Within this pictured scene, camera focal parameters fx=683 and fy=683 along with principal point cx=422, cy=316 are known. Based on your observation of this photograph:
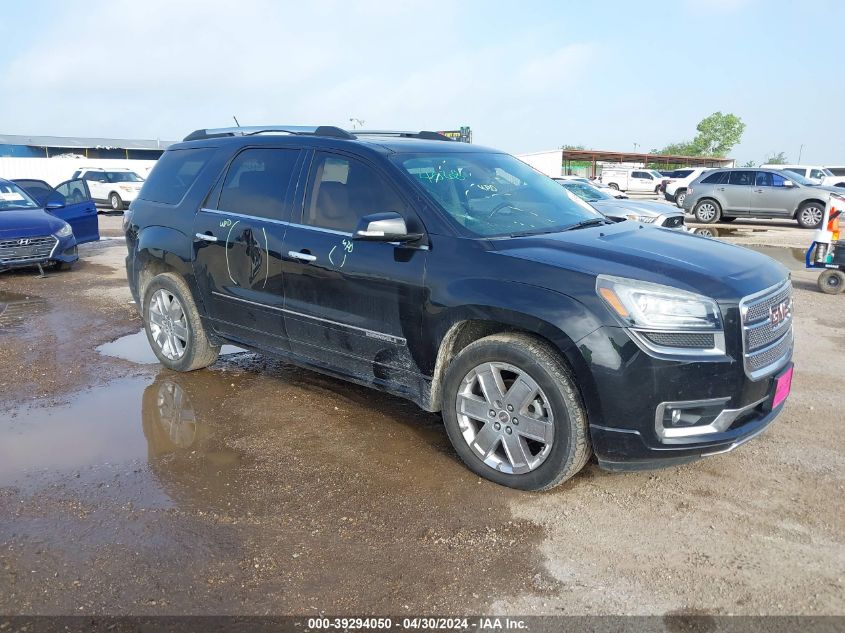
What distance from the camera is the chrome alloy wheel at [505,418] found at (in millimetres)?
3580

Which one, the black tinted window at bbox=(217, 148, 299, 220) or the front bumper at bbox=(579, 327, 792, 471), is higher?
the black tinted window at bbox=(217, 148, 299, 220)

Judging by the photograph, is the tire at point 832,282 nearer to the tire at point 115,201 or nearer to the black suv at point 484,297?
the black suv at point 484,297

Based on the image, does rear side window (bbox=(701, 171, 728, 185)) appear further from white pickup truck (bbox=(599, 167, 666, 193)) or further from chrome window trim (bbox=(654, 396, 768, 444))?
white pickup truck (bbox=(599, 167, 666, 193))

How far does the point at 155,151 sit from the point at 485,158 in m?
66.0

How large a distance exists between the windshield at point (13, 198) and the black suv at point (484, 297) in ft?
24.3

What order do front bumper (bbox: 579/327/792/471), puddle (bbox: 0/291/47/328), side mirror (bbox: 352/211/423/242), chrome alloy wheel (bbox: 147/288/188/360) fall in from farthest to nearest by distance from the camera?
puddle (bbox: 0/291/47/328)
chrome alloy wheel (bbox: 147/288/188/360)
side mirror (bbox: 352/211/423/242)
front bumper (bbox: 579/327/792/471)

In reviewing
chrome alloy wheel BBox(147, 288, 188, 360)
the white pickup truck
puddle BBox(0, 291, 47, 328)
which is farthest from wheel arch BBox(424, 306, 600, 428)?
the white pickup truck

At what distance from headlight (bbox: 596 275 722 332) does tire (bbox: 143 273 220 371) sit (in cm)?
353

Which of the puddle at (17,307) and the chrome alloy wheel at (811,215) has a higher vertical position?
the puddle at (17,307)

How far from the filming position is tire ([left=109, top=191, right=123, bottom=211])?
24.9 meters

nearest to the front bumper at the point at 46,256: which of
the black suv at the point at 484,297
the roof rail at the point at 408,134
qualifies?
the black suv at the point at 484,297

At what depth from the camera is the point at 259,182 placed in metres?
4.97

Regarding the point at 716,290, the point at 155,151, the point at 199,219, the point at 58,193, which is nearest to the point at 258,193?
the point at 199,219

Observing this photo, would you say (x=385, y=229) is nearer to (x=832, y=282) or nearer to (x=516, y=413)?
(x=516, y=413)
